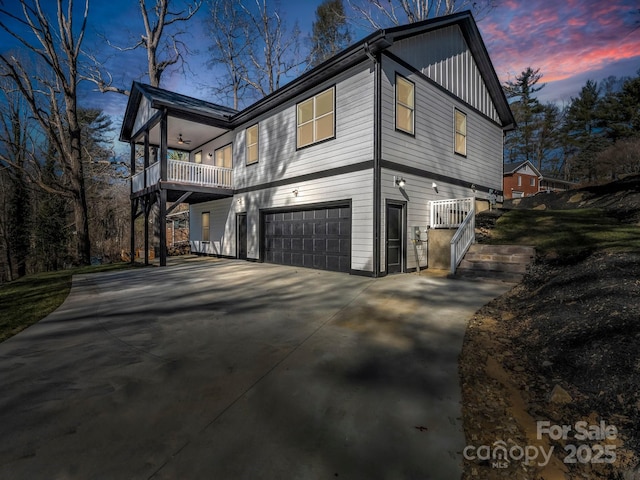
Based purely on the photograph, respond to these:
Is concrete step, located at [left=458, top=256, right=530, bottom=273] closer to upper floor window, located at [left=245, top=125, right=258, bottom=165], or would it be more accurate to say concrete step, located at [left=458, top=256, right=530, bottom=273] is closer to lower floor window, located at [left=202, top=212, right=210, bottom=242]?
upper floor window, located at [left=245, top=125, right=258, bottom=165]

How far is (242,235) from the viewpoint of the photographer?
13039 mm

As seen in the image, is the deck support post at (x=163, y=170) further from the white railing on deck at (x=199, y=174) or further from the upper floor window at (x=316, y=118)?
the upper floor window at (x=316, y=118)

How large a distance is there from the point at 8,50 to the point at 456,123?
74.6ft

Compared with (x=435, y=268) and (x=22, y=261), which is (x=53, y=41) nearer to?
(x=22, y=261)

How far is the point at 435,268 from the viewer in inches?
358

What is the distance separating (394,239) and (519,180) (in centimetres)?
3082

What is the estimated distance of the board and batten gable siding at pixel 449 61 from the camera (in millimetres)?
8922

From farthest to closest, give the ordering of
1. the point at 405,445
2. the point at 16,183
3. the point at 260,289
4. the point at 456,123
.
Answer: the point at 16,183 → the point at 456,123 → the point at 260,289 → the point at 405,445

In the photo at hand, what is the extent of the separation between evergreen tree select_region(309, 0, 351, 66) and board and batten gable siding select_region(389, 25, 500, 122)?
1245 centimetres

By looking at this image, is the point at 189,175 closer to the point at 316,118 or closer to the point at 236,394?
the point at 316,118

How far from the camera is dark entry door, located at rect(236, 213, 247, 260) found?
42.1 ft

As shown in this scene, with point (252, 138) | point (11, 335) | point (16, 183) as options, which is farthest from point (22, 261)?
→ point (11, 335)

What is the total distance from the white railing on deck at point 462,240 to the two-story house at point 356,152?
2.46 ft

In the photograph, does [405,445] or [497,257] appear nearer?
[405,445]
